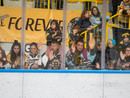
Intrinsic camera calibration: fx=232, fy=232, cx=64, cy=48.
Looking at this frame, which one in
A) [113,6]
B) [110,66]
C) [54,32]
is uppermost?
[113,6]

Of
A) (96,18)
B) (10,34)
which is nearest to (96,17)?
(96,18)

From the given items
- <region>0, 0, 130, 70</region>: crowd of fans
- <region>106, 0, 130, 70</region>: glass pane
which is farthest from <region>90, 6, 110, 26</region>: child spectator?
<region>106, 0, 130, 70</region>: glass pane

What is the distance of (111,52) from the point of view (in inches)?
243

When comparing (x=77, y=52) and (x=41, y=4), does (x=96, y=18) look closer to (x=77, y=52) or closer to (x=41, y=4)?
(x=77, y=52)

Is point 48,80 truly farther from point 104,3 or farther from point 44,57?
point 104,3

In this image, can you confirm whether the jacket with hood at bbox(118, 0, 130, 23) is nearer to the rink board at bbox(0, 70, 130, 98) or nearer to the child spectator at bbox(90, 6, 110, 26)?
the child spectator at bbox(90, 6, 110, 26)

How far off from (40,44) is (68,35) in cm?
76

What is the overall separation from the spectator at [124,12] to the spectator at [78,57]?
3.93 ft

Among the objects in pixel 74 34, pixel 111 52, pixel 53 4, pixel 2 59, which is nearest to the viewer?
pixel 2 59

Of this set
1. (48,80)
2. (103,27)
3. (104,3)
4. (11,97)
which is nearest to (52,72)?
(48,80)

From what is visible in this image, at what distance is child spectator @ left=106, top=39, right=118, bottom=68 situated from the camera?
6.16 m

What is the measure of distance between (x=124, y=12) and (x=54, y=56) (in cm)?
221

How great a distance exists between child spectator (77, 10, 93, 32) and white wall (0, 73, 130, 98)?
120 cm

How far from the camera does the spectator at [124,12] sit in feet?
20.2
